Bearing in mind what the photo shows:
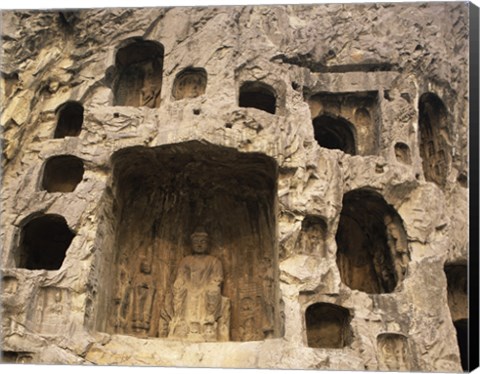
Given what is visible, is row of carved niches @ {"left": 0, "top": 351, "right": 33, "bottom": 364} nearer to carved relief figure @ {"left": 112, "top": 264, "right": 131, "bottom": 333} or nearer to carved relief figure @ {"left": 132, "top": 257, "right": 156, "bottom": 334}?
carved relief figure @ {"left": 112, "top": 264, "right": 131, "bottom": 333}

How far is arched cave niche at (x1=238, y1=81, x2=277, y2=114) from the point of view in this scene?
36.5 feet

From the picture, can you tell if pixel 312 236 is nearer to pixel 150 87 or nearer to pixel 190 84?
pixel 190 84

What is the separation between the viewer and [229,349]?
923 cm

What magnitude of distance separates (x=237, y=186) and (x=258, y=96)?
1.81 metres

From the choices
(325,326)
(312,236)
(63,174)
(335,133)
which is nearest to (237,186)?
(312,236)

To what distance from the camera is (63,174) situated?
1102cm

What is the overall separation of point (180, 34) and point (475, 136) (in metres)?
5.63

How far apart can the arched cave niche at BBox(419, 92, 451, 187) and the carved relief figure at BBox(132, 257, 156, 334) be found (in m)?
5.49

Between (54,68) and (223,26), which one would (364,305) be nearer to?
(223,26)

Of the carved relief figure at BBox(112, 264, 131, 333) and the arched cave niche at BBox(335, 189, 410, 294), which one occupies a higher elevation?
the arched cave niche at BBox(335, 189, 410, 294)

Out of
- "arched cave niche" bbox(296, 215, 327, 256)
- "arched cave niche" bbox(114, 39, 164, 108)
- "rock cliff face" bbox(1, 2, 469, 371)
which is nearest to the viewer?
"rock cliff face" bbox(1, 2, 469, 371)

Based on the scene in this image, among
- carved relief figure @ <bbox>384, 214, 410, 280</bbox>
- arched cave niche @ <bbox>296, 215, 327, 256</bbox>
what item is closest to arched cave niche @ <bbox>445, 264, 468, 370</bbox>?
carved relief figure @ <bbox>384, 214, 410, 280</bbox>

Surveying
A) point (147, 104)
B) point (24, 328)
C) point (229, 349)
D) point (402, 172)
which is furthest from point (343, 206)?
point (24, 328)

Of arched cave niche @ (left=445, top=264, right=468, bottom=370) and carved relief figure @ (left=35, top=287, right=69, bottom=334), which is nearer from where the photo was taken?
carved relief figure @ (left=35, top=287, right=69, bottom=334)
